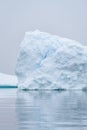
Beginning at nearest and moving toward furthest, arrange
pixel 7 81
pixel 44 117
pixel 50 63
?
pixel 44 117, pixel 50 63, pixel 7 81

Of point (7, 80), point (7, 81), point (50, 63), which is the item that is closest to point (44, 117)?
point (50, 63)

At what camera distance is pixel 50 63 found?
86.0 ft

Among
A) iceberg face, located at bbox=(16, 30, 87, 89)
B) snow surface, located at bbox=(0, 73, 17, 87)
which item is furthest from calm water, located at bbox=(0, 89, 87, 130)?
snow surface, located at bbox=(0, 73, 17, 87)

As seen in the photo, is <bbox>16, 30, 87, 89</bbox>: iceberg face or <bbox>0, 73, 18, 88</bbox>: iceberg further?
<bbox>0, 73, 18, 88</bbox>: iceberg

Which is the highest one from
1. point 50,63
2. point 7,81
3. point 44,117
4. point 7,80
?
point 7,80

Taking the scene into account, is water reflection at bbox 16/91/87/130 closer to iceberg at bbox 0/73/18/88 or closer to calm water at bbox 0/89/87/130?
calm water at bbox 0/89/87/130

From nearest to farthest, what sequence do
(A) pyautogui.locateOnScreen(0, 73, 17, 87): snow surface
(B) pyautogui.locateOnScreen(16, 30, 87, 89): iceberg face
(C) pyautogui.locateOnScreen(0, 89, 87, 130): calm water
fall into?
(C) pyautogui.locateOnScreen(0, 89, 87, 130): calm water, (B) pyautogui.locateOnScreen(16, 30, 87, 89): iceberg face, (A) pyautogui.locateOnScreen(0, 73, 17, 87): snow surface

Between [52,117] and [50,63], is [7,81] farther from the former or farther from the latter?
[52,117]

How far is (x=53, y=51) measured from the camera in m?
26.3

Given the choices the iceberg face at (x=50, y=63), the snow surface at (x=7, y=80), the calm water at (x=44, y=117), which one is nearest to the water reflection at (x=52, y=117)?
the calm water at (x=44, y=117)

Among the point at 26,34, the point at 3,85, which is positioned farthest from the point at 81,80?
the point at 3,85

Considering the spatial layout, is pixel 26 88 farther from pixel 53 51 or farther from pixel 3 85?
pixel 3 85

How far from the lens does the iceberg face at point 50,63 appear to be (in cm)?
2523

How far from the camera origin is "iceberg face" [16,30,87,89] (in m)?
25.2
